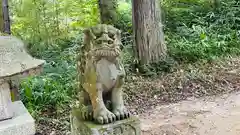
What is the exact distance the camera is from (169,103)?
491 centimetres

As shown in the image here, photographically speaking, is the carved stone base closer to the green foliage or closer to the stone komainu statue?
the stone komainu statue

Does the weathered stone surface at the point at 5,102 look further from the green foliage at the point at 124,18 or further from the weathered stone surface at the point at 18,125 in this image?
the green foliage at the point at 124,18

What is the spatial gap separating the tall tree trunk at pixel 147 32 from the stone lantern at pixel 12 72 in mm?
3413

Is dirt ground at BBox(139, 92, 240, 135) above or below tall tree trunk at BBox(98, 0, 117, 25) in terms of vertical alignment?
below

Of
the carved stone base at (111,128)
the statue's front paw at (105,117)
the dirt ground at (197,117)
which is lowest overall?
the dirt ground at (197,117)

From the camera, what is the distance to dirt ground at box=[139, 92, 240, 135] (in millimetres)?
3957

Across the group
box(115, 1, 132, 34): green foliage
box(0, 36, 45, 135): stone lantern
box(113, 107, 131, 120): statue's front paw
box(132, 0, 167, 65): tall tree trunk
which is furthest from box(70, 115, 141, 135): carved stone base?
box(115, 1, 132, 34): green foliage

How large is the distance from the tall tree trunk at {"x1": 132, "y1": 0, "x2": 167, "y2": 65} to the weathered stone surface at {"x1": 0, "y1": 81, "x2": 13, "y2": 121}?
3.49 meters

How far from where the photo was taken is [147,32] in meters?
5.73

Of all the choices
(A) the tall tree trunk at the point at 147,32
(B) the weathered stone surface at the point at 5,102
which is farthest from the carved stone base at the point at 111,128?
(A) the tall tree trunk at the point at 147,32

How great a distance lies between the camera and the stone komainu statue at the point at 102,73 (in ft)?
8.46

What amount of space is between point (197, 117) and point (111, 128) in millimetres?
1979

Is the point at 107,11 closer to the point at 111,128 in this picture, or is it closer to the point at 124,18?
the point at 124,18

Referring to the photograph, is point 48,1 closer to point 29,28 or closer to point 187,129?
point 29,28
